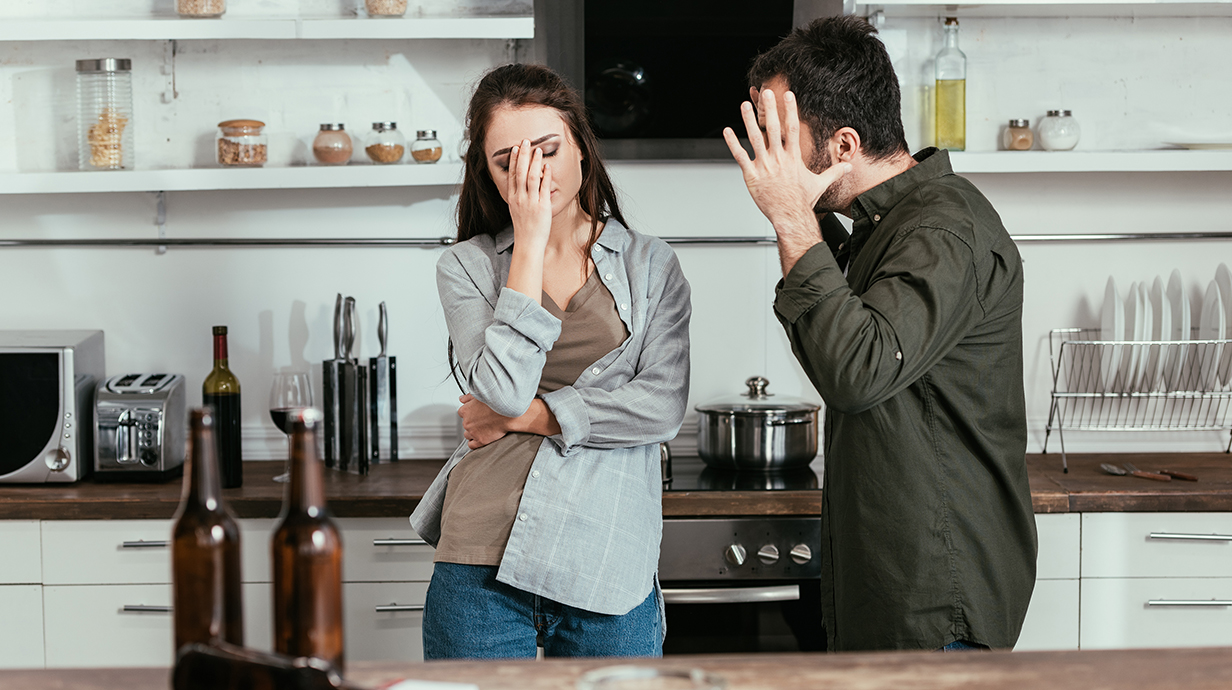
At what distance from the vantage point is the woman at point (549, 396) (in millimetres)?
1425

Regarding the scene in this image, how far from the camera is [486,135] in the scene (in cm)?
153

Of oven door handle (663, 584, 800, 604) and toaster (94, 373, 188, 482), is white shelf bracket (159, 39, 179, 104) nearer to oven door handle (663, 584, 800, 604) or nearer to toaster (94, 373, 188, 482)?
toaster (94, 373, 188, 482)

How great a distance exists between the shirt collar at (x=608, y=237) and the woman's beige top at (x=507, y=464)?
0.17 feet

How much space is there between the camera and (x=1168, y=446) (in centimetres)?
269

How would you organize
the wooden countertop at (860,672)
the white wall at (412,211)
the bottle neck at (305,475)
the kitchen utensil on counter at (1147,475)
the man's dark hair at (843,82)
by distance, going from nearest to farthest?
the bottle neck at (305,475) < the wooden countertop at (860,672) < the man's dark hair at (843,82) < the kitchen utensil on counter at (1147,475) < the white wall at (412,211)

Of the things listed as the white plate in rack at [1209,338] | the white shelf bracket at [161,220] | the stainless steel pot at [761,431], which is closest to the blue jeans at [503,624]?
the stainless steel pot at [761,431]

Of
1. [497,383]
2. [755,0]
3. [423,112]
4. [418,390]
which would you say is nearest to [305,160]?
[423,112]

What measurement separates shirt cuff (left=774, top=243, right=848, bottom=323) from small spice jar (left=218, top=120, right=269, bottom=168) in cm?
164

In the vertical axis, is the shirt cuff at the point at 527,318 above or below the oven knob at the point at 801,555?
above

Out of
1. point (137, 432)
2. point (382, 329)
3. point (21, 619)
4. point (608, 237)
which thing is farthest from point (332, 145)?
point (21, 619)

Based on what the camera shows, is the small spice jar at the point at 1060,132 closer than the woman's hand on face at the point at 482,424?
No

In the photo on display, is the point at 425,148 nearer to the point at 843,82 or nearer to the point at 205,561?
the point at 843,82

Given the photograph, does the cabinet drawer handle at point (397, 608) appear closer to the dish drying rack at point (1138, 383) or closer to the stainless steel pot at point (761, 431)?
the stainless steel pot at point (761, 431)

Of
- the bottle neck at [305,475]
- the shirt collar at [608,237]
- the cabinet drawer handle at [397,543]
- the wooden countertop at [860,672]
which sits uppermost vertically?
the shirt collar at [608,237]
